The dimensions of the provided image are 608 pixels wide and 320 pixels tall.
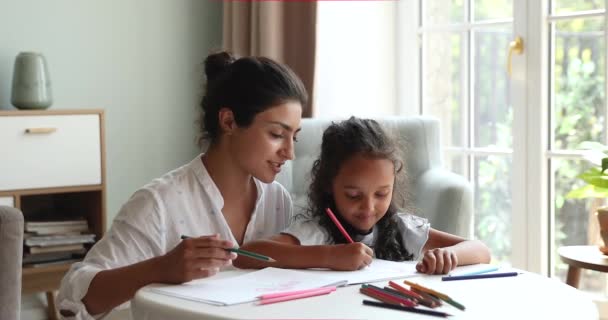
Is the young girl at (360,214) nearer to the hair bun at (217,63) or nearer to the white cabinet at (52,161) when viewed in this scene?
the hair bun at (217,63)

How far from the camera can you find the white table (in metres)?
1.17

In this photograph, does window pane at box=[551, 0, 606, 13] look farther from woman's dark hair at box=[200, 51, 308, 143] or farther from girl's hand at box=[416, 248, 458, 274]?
girl's hand at box=[416, 248, 458, 274]

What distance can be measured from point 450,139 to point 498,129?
10.3 inches

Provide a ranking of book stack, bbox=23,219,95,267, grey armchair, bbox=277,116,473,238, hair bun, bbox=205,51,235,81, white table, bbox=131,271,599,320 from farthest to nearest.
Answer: book stack, bbox=23,219,95,267 → grey armchair, bbox=277,116,473,238 → hair bun, bbox=205,51,235,81 → white table, bbox=131,271,599,320

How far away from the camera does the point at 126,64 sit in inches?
142

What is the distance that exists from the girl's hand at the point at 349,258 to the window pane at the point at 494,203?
1.92 metres

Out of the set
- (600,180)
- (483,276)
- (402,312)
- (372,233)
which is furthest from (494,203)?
(402,312)

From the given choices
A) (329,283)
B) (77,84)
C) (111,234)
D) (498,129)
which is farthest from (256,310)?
(77,84)

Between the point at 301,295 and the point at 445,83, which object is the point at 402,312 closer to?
the point at 301,295

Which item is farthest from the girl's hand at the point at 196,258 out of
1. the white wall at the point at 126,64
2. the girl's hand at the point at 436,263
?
the white wall at the point at 126,64

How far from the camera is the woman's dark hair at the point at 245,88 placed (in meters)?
1.70

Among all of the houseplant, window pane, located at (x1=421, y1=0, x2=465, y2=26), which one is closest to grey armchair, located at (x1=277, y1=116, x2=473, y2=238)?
the houseplant

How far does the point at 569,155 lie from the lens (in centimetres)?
301

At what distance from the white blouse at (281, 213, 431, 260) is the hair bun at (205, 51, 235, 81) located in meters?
0.36
